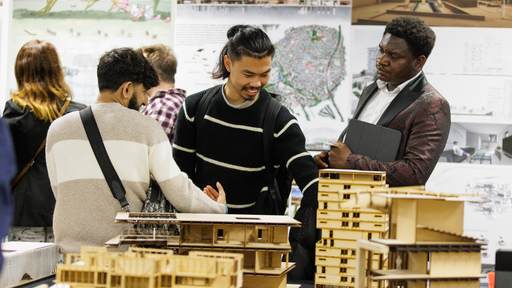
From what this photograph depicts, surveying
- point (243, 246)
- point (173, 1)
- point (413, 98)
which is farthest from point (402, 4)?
point (243, 246)

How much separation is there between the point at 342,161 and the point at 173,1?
11.0 feet

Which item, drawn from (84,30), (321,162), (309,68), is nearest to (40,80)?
(321,162)

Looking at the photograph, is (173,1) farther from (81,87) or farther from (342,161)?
(342,161)

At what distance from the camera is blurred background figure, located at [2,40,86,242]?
3805mm

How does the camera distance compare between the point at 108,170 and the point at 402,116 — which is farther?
the point at 402,116

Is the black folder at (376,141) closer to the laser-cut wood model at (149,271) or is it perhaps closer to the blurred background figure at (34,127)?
the laser-cut wood model at (149,271)

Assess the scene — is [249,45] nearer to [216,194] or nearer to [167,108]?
[216,194]

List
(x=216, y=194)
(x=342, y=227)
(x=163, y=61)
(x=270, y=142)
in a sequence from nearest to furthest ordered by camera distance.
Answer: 1. (x=342, y=227)
2. (x=216, y=194)
3. (x=270, y=142)
4. (x=163, y=61)

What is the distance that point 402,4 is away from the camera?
578cm

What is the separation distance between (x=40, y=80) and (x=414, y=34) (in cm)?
230

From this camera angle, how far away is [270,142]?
348 centimetres

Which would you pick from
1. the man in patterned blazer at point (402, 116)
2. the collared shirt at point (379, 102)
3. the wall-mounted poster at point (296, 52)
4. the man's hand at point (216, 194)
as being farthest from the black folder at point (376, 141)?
the wall-mounted poster at point (296, 52)

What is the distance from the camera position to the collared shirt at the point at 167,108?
4.28 meters

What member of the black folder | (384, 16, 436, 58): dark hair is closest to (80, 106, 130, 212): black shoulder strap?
the black folder
